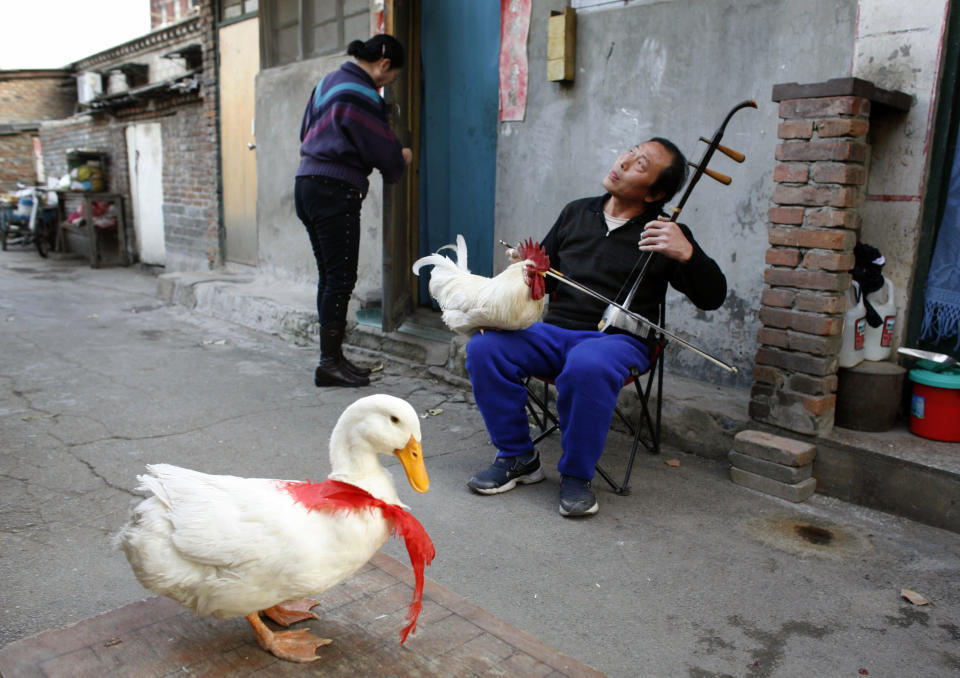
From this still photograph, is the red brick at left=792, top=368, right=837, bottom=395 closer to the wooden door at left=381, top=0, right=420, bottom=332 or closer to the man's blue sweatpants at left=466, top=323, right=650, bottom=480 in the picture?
the man's blue sweatpants at left=466, top=323, right=650, bottom=480

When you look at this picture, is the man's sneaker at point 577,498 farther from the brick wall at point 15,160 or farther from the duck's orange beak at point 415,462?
the brick wall at point 15,160

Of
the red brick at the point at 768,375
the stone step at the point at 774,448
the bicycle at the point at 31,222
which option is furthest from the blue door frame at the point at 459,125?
the bicycle at the point at 31,222

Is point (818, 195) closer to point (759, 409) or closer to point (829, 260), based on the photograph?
point (829, 260)

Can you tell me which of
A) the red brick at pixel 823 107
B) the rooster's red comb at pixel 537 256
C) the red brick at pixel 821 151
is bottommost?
the rooster's red comb at pixel 537 256

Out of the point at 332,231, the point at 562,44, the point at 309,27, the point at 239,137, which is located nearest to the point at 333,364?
the point at 332,231

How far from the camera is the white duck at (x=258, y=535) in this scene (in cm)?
176

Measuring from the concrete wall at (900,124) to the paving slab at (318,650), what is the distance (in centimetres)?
264

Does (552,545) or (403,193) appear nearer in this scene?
(552,545)

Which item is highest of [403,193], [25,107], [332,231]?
[25,107]

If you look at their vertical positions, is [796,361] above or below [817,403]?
above

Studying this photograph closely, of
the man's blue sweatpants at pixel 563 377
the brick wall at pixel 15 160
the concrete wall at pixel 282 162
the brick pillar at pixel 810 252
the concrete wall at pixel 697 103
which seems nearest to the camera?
the man's blue sweatpants at pixel 563 377

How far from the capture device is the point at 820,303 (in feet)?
10.6

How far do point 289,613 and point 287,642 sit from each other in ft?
0.53

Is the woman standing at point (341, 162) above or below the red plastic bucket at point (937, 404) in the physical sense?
above
